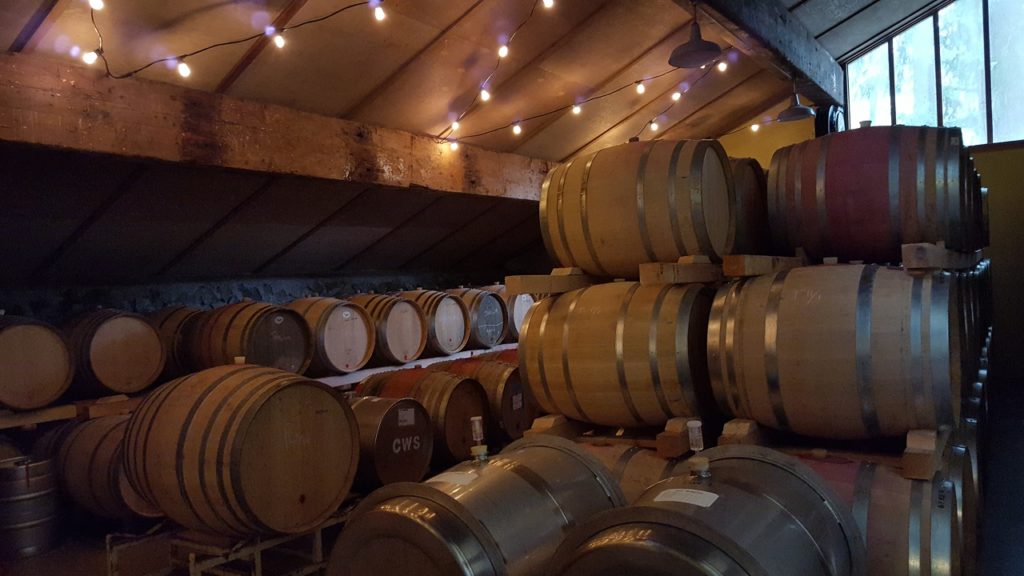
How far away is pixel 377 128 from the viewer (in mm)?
5711

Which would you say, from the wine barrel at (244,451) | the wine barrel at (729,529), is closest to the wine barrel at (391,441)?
the wine barrel at (244,451)

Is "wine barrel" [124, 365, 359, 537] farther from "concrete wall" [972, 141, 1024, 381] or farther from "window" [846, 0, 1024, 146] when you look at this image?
"concrete wall" [972, 141, 1024, 381]

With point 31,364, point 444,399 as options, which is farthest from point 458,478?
point 31,364

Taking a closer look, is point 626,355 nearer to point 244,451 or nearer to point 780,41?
point 244,451

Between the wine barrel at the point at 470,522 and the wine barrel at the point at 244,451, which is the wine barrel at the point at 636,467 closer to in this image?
the wine barrel at the point at 470,522

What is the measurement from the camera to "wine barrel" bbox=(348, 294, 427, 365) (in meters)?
5.96

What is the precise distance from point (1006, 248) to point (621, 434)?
854 centimetres

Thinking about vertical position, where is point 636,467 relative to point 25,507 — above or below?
above

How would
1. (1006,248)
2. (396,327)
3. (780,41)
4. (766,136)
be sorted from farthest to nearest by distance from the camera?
(766,136) < (1006,248) < (780,41) < (396,327)

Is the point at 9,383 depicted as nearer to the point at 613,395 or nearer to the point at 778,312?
the point at 613,395

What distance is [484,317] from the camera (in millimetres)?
7074

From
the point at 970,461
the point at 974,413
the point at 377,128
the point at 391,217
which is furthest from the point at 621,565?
the point at 391,217

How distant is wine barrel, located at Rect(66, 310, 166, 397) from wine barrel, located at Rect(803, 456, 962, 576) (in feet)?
14.5

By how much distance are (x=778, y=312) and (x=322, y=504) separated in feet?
8.33
